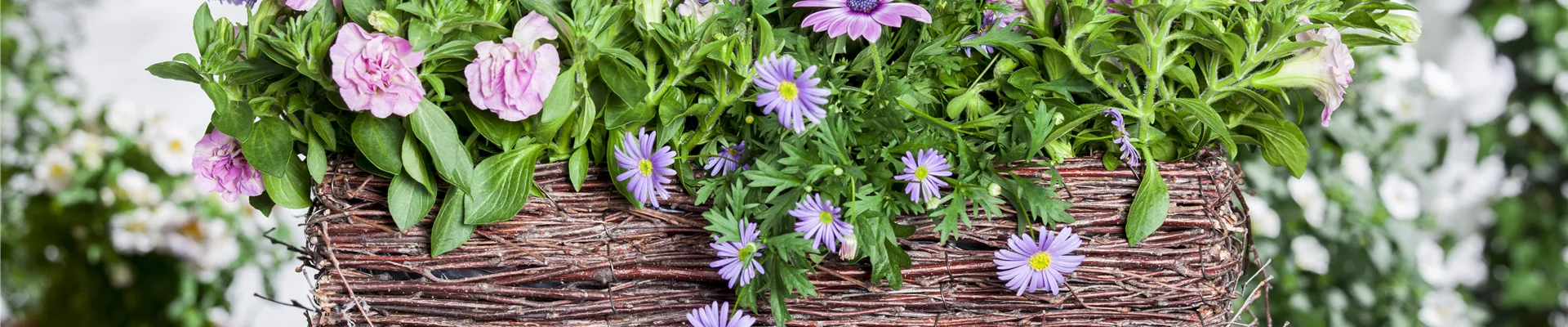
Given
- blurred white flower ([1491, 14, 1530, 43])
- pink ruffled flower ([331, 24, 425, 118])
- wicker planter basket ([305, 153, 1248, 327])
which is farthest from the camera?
blurred white flower ([1491, 14, 1530, 43])

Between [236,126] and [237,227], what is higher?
[236,126]

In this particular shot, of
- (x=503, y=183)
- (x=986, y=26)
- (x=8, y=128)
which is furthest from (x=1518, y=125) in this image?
(x=8, y=128)

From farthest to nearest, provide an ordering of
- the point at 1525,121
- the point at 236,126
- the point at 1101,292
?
1. the point at 1525,121
2. the point at 1101,292
3. the point at 236,126

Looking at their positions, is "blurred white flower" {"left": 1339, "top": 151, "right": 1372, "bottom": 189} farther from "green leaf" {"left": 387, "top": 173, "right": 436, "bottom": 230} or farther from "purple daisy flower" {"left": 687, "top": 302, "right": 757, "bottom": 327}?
"green leaf" {"left": 387, "top": 173, "right": 436, "bottom": 230}

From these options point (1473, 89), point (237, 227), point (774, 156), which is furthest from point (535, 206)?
point (1473, 89)

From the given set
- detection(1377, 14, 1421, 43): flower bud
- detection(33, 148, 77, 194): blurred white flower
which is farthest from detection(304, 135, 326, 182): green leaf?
detection(33, 148, 77, 194): blurred white flower

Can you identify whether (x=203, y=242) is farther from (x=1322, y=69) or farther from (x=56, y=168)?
(x=1322, y=69)

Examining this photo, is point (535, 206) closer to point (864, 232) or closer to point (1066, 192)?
point (864, 232)
